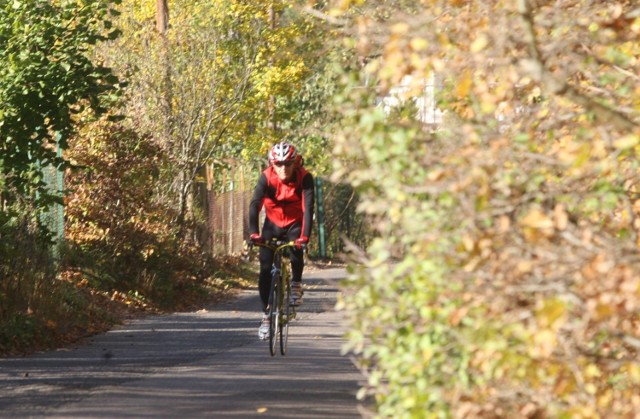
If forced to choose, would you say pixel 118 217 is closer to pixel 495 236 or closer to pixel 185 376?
pixel 185 376

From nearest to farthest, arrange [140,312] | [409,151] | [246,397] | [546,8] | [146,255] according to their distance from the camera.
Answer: [409,151], [546,8], [246,397], [140,312], [146,255]

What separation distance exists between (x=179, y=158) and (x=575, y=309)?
20.3 meters

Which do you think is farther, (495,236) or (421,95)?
(421,95)

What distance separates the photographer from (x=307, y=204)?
13562 millimetres

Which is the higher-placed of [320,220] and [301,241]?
[320,220]

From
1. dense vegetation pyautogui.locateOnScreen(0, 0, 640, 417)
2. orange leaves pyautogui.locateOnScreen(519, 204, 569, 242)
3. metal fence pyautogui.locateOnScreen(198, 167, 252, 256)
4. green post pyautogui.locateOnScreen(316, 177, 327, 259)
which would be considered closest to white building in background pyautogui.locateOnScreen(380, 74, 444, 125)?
dense vegetation pyautogui.locateOnScreen(0, 0, 640, 417)

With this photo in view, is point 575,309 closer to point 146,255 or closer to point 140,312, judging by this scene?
point 140,312

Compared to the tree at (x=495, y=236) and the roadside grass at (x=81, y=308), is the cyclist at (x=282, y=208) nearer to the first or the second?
the roadside grass at (x=81, y=308)

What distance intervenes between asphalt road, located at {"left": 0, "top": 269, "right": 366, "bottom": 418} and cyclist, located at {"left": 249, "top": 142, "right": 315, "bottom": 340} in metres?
0.69

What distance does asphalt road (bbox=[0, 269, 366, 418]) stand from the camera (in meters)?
10.2

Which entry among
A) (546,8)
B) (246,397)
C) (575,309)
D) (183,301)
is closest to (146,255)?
(183,301)

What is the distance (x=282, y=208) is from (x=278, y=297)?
86 cm

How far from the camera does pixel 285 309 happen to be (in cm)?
1428

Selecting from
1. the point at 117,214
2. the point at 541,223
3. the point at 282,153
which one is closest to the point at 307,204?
the point at 282,153
